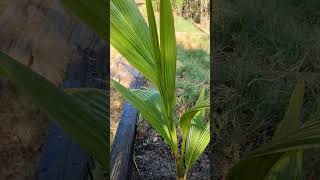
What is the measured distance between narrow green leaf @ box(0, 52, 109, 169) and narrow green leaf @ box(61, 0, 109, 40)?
6 centimetres

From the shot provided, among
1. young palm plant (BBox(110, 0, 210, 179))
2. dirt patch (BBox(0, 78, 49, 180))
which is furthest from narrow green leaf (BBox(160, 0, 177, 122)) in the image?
dirt patch (BBox(0, 78, 49, 180))

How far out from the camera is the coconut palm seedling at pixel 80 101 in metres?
0.24

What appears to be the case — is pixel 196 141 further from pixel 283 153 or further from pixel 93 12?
pixel 93 12

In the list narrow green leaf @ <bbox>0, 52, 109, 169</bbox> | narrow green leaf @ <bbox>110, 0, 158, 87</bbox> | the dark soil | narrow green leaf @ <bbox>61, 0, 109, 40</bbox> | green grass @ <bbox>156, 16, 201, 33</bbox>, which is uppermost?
green grass @ <bbox>156, 16, 201, 33</bbox>

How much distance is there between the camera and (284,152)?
35 cm

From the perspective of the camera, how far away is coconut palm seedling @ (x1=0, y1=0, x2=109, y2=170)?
0.24 meters

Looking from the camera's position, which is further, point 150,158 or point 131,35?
point 150,158

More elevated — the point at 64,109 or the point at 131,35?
the point at 131,35

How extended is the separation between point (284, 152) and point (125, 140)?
0.43 metres

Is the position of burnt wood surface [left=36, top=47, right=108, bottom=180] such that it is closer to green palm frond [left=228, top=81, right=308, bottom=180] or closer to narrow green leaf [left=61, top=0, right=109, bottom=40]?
narrow green leaf [left=61, top=0, right=109, bottom=40]

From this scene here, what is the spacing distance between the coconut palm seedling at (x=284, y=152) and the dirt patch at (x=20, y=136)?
0.19 meters

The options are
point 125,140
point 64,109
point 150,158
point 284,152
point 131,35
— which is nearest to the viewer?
point 64,109

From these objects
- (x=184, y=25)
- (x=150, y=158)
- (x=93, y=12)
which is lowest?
(x=150, y=158)

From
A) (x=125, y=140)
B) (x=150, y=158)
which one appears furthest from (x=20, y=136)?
(x=150, y=158)
